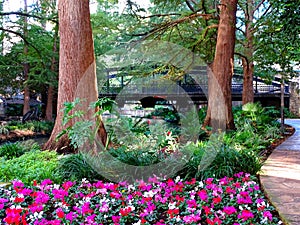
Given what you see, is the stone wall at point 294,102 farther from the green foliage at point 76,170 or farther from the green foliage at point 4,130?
the green foliage at point 76,170

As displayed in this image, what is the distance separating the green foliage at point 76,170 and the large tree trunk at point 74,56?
157 centimetres

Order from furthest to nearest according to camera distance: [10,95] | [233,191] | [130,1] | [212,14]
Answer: [10,95] → [212,14] → [130,1] → [233,191]

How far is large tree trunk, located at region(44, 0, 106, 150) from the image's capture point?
5.14 m

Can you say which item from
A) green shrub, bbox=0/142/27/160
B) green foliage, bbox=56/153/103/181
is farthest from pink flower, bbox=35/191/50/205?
green shrub, bbox=0/142/27/160

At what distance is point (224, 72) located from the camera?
672 cm

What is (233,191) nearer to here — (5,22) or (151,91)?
(151,91)

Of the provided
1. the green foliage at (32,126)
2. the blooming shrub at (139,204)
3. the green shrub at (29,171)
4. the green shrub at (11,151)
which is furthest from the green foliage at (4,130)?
the blooming shrub at (139,204)

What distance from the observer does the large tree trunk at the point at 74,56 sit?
5.14 m

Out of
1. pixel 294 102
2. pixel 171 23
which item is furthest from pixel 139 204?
pixel 294 102

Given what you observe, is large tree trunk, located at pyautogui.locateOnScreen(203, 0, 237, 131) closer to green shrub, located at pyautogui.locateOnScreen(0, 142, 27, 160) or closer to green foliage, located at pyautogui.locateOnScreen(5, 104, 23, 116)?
green shrub, located at pyautogui.locateOnScreen(0, 142, 27, 160)

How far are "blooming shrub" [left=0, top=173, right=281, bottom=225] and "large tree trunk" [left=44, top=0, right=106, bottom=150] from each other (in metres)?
2.21

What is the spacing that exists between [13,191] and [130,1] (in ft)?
16.9

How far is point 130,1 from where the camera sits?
273 inches

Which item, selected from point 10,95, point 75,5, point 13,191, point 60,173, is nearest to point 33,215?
point 13,191
